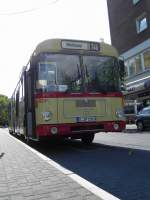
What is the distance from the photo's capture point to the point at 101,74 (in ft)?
39.5

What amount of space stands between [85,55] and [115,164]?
462cm

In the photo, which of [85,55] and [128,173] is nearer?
[128,173]

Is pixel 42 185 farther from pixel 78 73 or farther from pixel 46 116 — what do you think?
pixel 78 73

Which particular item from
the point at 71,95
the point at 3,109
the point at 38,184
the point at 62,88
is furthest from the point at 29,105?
the point at 3,109

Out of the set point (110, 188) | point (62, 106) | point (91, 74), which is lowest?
point (110, 188)

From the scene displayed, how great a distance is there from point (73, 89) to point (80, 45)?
1.56 metres

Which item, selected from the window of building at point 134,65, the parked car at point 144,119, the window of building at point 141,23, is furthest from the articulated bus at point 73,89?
the window of building at point 134,65

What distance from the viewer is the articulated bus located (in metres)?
11.2

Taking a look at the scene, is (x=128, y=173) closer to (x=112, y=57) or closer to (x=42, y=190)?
(x=42, y=190)

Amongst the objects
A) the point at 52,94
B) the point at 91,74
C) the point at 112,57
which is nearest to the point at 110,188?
the point at 52,94

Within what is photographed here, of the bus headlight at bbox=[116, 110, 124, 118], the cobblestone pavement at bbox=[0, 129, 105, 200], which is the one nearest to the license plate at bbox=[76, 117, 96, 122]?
the bus headlight at bbox=[116, 110, 124, 118]

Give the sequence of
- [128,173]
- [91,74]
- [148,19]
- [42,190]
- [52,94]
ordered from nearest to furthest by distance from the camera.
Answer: [42,190]
[128,173]
[52,94]
[91,74]
[148,19]

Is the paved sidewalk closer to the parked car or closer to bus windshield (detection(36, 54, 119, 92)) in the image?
bus windshield (detection(36, 54, 119, 92))

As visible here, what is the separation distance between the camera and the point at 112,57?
12492mm
